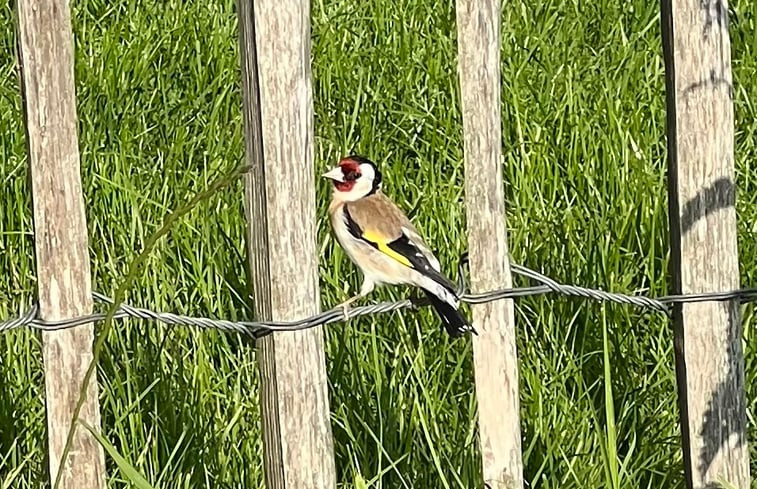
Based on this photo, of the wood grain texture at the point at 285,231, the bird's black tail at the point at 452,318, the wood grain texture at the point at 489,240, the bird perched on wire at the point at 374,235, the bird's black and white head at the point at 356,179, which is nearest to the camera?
the wood grain texture at the point at 285,231

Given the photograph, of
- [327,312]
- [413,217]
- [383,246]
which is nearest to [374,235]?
[383,246]

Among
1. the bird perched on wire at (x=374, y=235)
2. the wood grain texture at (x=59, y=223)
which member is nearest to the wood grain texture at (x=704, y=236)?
the bird perched on wire at (x=374, y=235)

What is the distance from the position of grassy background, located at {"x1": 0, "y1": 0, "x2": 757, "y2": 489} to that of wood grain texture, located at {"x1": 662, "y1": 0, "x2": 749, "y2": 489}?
0.68 ft

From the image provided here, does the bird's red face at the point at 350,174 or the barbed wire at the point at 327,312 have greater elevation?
the bird's red face at the point at 350,174

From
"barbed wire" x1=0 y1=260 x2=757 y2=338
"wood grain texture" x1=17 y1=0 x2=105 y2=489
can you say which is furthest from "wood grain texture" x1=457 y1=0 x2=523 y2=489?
"wood grain texture" x1=17 y1=0 x2=105 y2=489

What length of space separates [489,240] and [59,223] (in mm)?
888

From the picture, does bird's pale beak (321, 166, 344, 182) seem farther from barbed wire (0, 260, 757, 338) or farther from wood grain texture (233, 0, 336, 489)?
wood grain texture (233, 0, 336, 489)

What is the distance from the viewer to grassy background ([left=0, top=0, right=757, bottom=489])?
347 cm

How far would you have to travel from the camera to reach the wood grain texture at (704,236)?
9.52 feet

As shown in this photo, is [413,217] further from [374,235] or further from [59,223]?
[59,223]

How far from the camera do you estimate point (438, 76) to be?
16.7ft

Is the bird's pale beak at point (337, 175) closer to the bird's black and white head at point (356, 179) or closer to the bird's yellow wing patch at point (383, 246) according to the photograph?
the bird's black and white head at point (356, 179)

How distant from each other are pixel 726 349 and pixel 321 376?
0.89m

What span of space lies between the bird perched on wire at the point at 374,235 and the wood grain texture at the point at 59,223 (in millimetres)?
802
